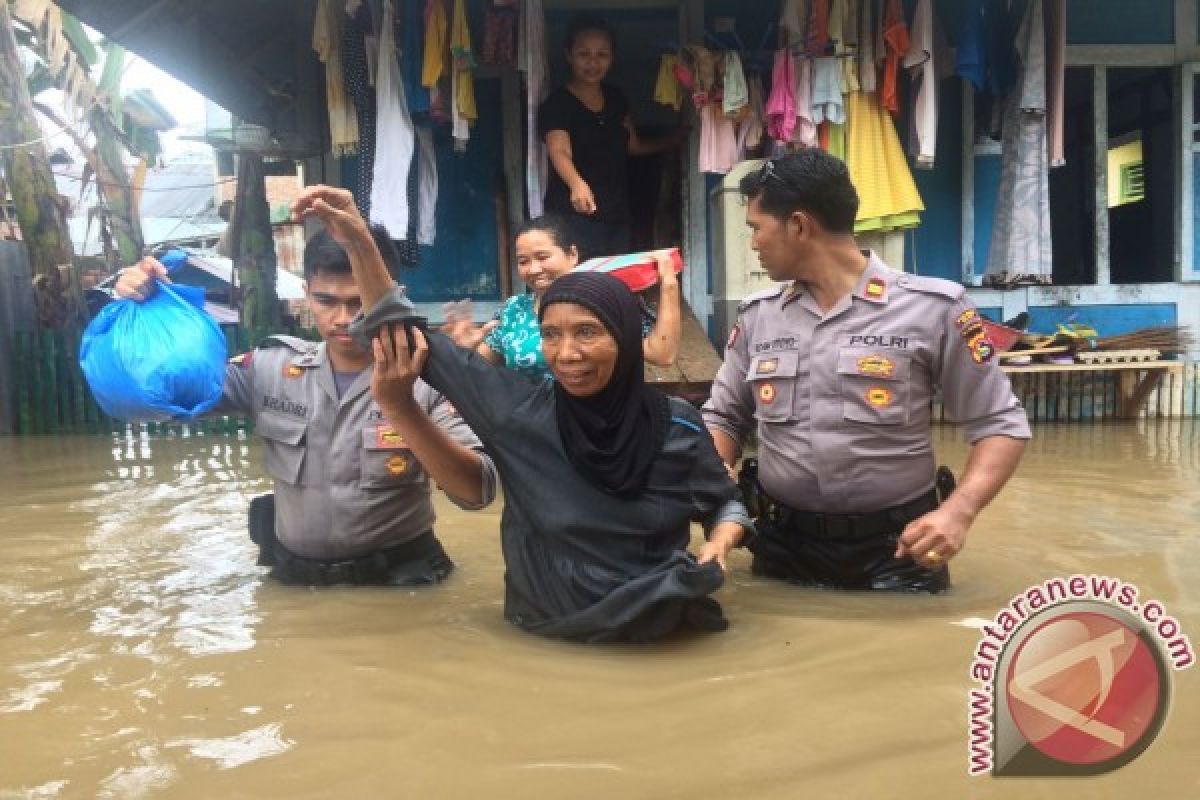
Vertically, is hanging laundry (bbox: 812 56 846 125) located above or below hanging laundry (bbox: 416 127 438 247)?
A: above

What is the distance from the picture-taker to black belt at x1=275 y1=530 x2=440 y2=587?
3104 millimetres

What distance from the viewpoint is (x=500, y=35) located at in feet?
22.4

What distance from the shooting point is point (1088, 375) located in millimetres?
8062

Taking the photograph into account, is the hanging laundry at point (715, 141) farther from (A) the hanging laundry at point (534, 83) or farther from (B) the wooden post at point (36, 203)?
(B) the wooden post at point (36, 203)

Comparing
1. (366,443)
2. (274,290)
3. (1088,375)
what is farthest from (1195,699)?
(274,290)

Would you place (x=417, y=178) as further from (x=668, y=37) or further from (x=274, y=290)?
(x=274, y=290)

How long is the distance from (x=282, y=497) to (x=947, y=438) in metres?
5.18

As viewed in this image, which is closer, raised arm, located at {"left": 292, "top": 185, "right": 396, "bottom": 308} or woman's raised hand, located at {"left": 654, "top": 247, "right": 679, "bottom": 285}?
raised arm, located at {"left": 292, "top": 185, "right": 396, "bottom": 308}

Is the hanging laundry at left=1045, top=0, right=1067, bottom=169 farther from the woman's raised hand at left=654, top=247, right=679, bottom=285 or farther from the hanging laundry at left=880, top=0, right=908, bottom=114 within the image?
the woman's raised hand at left=654, top=247, right=679, bottom=285

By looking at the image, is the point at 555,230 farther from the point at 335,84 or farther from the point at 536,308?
the point at 335,84

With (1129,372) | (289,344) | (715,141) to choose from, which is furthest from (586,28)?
(1129,372)

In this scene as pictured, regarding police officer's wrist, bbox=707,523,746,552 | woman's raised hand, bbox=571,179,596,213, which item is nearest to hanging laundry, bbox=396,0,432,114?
woman's raised hand, bbox=571,179,596,213

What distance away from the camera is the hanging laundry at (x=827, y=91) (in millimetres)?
6500

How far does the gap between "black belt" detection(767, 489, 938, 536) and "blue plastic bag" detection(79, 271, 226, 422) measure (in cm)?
188
